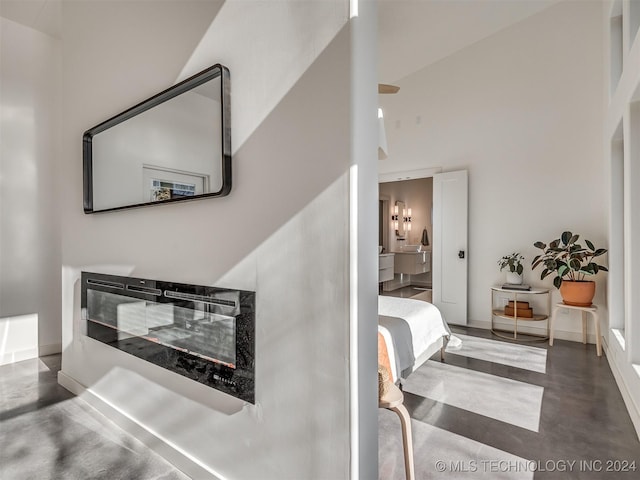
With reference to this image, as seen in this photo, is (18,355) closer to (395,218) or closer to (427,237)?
(395,218)

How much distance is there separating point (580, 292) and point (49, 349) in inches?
227

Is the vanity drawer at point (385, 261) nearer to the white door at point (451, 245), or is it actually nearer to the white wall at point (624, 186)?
the white door at point (451, 245)

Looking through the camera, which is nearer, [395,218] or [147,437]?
[147,437]

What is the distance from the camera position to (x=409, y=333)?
8.80ft

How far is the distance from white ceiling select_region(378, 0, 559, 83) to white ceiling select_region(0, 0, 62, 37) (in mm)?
3318

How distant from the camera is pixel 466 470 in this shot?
1809mm

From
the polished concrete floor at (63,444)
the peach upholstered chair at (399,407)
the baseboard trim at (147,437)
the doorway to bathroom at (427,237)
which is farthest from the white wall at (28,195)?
the doorway to bathroom at (427,237)

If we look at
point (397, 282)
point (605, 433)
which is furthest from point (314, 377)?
point (397, 282)

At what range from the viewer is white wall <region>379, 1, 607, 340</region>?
13.3ft

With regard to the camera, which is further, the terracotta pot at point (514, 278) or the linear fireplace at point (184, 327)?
the terracotta pot at point (514, 278)

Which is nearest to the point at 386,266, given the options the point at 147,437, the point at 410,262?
the point at 410,262

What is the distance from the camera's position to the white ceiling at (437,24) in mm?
4113

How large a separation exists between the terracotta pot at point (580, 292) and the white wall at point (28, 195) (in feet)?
18.4

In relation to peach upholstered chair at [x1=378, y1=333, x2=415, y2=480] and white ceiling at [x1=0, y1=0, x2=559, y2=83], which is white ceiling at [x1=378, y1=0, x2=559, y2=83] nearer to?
white ceiling at [x1=0, y1=0, x2=559, y2=83]
